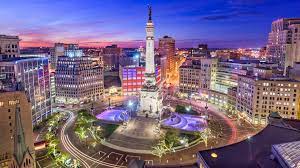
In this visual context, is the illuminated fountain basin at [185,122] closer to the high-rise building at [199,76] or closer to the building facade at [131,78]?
the high-rise building at [199,76]

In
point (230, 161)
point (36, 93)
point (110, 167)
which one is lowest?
point (110, 167)

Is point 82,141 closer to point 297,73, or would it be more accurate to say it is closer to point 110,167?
point 110,167

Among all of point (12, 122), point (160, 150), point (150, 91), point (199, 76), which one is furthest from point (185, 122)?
point (12, 122)

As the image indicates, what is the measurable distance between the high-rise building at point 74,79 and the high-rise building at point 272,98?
96.6m

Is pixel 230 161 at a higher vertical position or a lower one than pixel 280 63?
lower

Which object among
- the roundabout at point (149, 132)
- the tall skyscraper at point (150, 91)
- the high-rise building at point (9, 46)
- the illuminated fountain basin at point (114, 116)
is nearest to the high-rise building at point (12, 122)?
the roundabout at point (149, 132)

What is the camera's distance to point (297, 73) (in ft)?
452

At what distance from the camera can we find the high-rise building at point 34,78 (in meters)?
92.3

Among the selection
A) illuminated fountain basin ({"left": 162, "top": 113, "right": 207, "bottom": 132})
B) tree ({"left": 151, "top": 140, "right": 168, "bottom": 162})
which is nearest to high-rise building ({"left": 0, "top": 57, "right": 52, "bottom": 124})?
tree ({"left": 151, "top": 140, "right": 168, "bottom": 162})

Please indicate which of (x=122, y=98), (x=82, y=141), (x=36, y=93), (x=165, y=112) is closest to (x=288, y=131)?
(x=165, y=112)

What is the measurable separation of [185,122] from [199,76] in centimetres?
6607

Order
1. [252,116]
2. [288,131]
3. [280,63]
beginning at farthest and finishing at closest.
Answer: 1. [280,63]
2. [252,116]
3. [288,131]

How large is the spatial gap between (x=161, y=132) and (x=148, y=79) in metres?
33.3

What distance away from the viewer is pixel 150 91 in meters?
124
